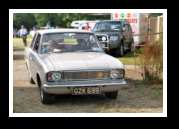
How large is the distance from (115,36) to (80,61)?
0.95 m

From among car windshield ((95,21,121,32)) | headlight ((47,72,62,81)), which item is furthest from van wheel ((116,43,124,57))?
headlight ((47,72,62,81))

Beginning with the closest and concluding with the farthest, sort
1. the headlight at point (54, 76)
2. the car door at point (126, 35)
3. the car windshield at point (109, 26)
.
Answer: the headlight at point (54, 76), the car windshield at point (109, 26), the car door at point (126, 35)

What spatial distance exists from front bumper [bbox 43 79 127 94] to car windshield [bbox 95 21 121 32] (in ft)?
3.14

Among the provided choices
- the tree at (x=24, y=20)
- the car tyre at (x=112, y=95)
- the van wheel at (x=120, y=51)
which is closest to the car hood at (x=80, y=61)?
the van wheel at (x=120, y=51)

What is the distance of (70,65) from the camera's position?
397 inches

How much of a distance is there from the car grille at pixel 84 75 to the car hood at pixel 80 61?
8cm

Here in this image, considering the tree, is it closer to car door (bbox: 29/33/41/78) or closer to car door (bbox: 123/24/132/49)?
car door (bbox: 29/33/41/78)

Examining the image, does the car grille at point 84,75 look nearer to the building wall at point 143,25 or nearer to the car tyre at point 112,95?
the car tyre at point 112,95

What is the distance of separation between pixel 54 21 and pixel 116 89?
1.41 meters

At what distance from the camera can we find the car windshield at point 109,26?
10562mm

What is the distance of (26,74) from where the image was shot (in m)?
10.5

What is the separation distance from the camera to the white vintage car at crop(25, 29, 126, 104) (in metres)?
10.0

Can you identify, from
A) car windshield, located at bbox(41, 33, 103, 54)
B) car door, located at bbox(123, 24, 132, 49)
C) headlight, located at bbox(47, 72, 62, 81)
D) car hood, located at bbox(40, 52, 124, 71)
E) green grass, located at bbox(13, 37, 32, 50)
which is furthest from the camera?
car door, located at bbox(123, 24, 132, 49)

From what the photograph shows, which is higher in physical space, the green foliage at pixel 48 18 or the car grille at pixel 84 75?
the green foliage at pixel 48 18
